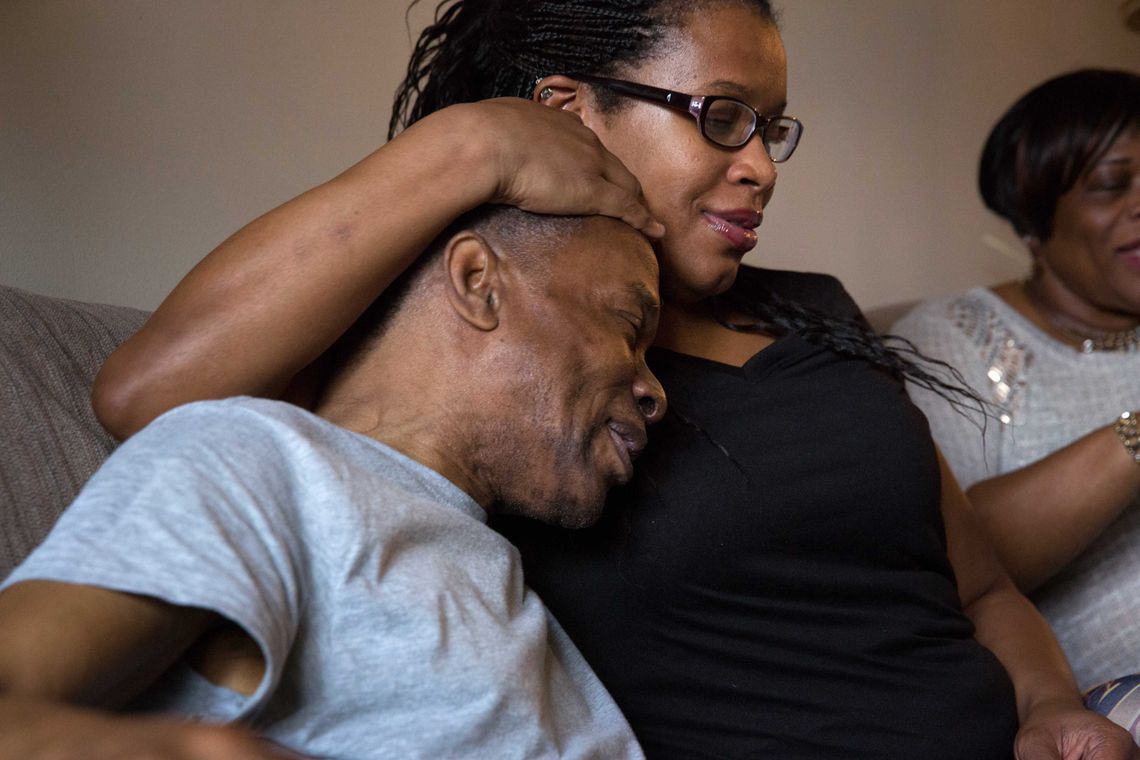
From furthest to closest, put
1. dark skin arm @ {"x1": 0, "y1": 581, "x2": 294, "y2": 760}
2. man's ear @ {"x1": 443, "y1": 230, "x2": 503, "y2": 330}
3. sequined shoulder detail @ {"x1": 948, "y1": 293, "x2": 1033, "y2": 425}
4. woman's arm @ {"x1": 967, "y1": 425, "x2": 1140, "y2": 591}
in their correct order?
sequined shoulder detail @ {"x1": 948, "y1": 293, "x2": 1033, "y2": 425} → woman's arm @ {"x1": 967, "y1": 425, "x2": 1140, "y2": 591} → man's ear @ {"x1": 443, "y1": 230, "x2": 503, "y2": 330} → dark skin arm @ {"x1": 0, "y1": 581, "x2": 294, "y2": 760}

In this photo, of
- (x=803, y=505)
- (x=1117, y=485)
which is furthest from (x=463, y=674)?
(x=1117, y=485)

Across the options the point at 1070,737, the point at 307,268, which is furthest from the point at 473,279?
the point at 1070,737

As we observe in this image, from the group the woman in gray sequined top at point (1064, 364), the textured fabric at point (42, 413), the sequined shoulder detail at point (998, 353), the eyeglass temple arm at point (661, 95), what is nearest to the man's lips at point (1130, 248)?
the woman in gray sequined top at point (1064, 364)

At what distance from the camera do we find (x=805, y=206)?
2371mm

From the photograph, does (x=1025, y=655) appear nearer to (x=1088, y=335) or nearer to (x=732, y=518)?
(x=732, y=518)

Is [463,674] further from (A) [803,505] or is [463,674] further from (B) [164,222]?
(B) [164,222]

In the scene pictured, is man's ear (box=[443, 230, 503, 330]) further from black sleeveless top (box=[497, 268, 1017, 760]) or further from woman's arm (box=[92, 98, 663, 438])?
black sleeveless top (box=[497, 268, 1017, 760])

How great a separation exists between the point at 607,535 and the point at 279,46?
831mm

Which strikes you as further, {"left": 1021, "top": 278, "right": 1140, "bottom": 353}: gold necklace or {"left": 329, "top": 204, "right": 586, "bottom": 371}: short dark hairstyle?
{"left": 1021, "top": 278, "right": 1140, "bottom": 353}: gold necklace

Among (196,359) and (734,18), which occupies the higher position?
(734,18)

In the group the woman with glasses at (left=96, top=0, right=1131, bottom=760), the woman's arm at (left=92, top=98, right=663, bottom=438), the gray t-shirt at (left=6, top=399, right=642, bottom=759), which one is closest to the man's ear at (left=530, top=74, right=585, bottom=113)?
the woman with glasses at (left=96, top=0, right=1131, bottom=760)

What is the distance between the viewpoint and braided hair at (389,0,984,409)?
3.94 ft

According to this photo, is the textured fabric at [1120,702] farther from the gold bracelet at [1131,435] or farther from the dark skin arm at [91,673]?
the dark skin arm at [91,673]

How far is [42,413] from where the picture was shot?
0.97 m
